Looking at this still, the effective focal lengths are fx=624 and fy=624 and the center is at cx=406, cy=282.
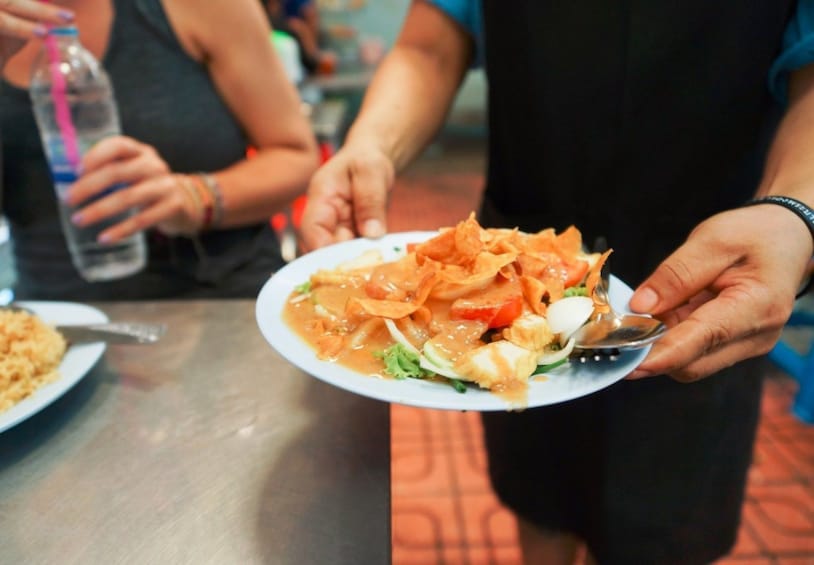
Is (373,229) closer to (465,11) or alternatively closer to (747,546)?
(465,11)

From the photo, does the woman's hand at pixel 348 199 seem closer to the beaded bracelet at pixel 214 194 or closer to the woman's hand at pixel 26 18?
the beaded bracelet at pixel 214 194

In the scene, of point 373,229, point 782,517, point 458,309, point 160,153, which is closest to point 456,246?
point 458,309

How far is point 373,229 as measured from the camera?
1.04 m

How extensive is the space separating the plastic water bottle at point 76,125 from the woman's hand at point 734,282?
103 cm

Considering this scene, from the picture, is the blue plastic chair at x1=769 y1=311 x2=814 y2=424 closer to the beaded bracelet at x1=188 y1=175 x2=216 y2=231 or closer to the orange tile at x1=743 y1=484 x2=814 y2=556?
the orange tile at x1=743 y1=484 x2=814 y2=556

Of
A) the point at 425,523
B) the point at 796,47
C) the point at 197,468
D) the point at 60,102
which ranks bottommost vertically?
the point at 425,523

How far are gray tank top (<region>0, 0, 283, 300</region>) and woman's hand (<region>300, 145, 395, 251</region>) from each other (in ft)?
1.44

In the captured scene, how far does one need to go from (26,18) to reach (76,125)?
42 cm

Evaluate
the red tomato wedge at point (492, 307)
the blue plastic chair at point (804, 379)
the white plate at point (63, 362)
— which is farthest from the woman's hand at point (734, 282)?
the blue plastic chair at point (804, 379)

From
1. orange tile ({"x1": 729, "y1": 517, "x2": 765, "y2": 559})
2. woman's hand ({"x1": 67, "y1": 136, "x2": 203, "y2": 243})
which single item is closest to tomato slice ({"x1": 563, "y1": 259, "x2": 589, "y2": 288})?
woman's hand ({"x1": 67, "y1": 136, "x2": 203, "y2": 243})

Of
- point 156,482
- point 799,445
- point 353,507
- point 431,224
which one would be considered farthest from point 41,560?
point 431,224

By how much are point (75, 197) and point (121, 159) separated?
0.11 metres

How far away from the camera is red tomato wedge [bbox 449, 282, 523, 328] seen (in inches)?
29.6

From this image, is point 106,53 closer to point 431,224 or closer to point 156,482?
point 156,482
